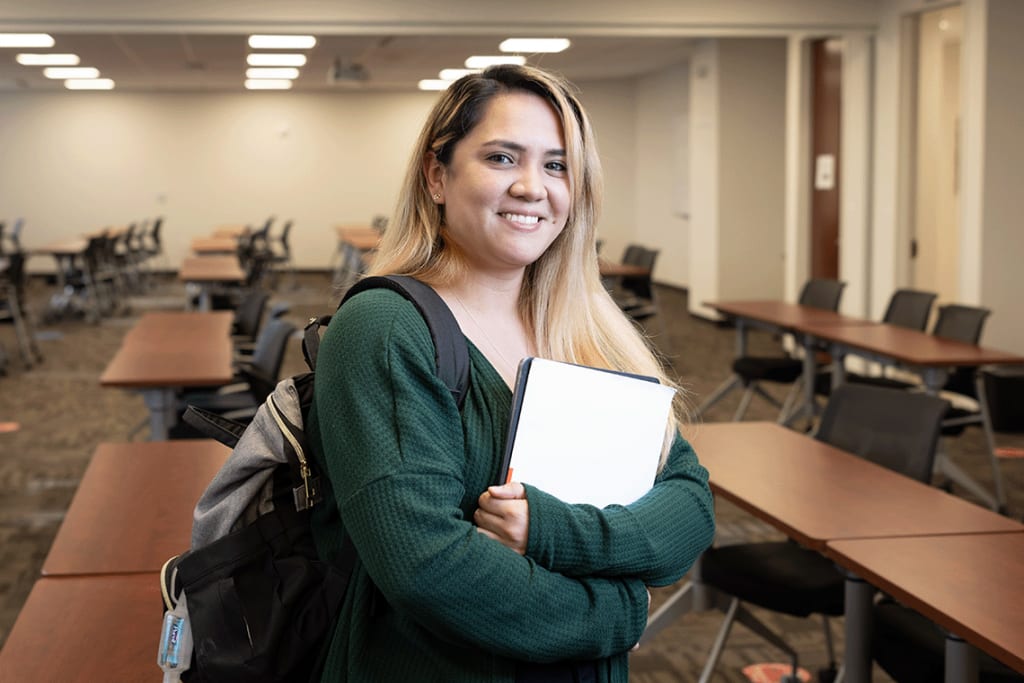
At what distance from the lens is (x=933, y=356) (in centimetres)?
515

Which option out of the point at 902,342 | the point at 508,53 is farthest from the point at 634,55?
the point at 902,342

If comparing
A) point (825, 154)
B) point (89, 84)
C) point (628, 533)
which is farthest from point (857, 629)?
point (89, 84)

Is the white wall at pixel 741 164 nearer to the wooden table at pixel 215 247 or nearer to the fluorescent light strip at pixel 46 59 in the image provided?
the wooden table at pixel 215 247

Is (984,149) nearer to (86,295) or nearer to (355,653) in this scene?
(355,653)

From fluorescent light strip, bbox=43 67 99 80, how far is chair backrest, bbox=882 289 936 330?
1160 cm

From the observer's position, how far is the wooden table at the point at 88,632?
1.78 metres

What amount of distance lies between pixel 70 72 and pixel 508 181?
50.1 ft

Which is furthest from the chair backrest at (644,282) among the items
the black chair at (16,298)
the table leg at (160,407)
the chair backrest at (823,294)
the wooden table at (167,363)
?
the table leg at (160,407)

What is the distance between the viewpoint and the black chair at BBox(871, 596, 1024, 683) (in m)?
2.43

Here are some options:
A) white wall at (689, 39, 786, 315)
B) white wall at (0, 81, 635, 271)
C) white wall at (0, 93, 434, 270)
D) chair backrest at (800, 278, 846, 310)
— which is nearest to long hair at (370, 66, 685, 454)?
chair backrest at (800, 278, 846, 310)

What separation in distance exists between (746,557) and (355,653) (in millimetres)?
2059

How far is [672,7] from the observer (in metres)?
8.45

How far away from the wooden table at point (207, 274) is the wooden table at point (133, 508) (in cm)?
555

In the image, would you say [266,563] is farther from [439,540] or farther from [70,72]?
[70,72]
